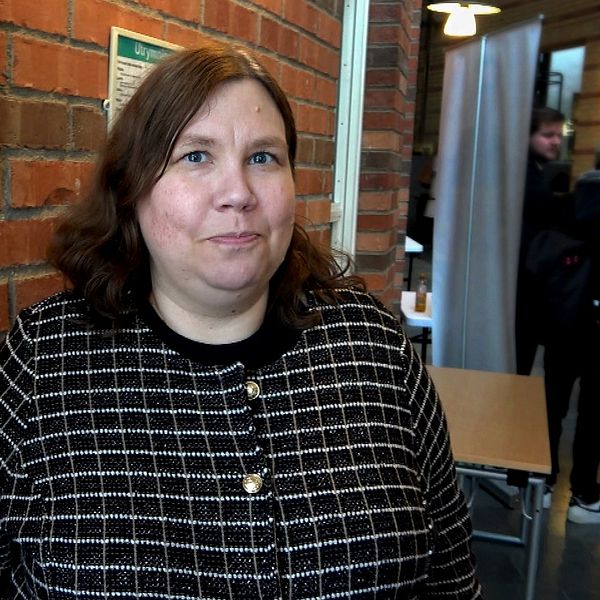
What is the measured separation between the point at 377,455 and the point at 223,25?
1.16 metres

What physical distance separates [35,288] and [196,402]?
0.39 metres

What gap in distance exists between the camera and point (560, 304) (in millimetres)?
3760

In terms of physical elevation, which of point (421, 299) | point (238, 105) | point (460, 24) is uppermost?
point (460, 24)

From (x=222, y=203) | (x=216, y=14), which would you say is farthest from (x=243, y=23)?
(x=222, y=203)

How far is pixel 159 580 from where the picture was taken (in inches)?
42.8

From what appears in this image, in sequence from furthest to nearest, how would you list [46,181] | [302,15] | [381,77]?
[381,77] < [302,15] < [46,181]

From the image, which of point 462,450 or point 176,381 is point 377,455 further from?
point 462,450

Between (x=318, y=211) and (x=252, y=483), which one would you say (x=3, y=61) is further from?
(x=318, y=211)

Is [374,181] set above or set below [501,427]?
above

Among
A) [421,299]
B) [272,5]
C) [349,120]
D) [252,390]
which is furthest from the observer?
[421,299]

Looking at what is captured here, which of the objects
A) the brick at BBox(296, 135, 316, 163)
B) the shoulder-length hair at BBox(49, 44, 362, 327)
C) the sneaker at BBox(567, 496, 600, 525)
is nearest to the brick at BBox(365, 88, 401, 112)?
the brick at BBox(296, 135, 316, 163)

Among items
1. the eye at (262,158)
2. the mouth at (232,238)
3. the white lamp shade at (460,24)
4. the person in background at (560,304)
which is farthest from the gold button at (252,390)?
the white lamp shade at (460,24)

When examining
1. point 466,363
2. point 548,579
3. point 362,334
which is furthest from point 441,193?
point 362,334

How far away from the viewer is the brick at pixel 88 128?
4.54 ft
